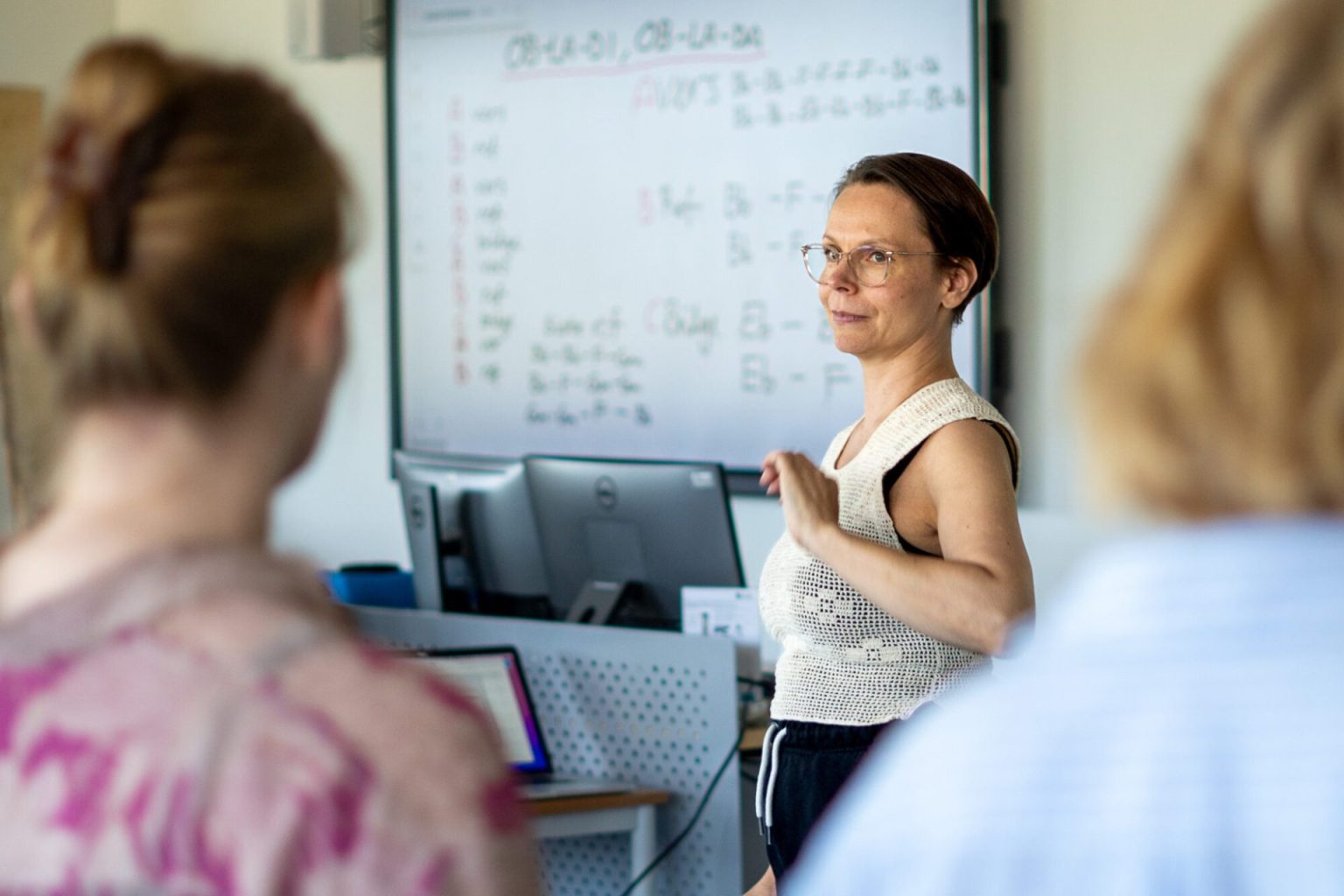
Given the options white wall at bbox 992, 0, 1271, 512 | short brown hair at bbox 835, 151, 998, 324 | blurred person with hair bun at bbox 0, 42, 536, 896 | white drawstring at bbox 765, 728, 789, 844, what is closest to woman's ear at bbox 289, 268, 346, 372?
blurred person with hair bun at bbox 0, 42, 536, 896

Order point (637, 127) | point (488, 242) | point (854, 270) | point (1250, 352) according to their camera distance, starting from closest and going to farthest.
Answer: point (1250, 352), point (854, 270), point (637, 127), point (488, 242)

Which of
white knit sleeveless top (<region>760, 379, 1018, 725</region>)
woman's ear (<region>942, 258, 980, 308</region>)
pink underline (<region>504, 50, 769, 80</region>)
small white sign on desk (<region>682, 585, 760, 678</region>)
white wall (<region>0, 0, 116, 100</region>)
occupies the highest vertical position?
white wall (<region>0, 0, 116, 100</region>)

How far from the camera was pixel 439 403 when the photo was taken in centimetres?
452

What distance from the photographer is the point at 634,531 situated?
2.58m

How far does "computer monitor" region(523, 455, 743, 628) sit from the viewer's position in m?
2.49

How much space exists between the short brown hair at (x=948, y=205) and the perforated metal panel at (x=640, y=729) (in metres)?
0.69

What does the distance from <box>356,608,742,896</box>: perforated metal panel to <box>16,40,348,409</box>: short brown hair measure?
1599mm

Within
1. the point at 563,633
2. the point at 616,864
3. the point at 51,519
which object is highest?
the point at 51,519

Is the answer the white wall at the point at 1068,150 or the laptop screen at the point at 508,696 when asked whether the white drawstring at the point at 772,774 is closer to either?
the laptop screen at the point at 508,696

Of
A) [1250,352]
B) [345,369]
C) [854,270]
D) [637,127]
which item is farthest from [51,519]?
[637,127]

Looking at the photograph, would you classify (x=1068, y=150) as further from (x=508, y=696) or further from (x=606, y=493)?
(x=508, y=696)

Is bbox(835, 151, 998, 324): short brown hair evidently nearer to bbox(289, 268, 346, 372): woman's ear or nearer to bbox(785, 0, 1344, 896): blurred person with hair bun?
bbox(289, 268, 346, 372): woman's ear

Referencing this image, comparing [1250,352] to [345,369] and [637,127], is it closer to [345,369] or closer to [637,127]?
[345,369]

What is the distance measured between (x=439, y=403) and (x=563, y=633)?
2.09 m
